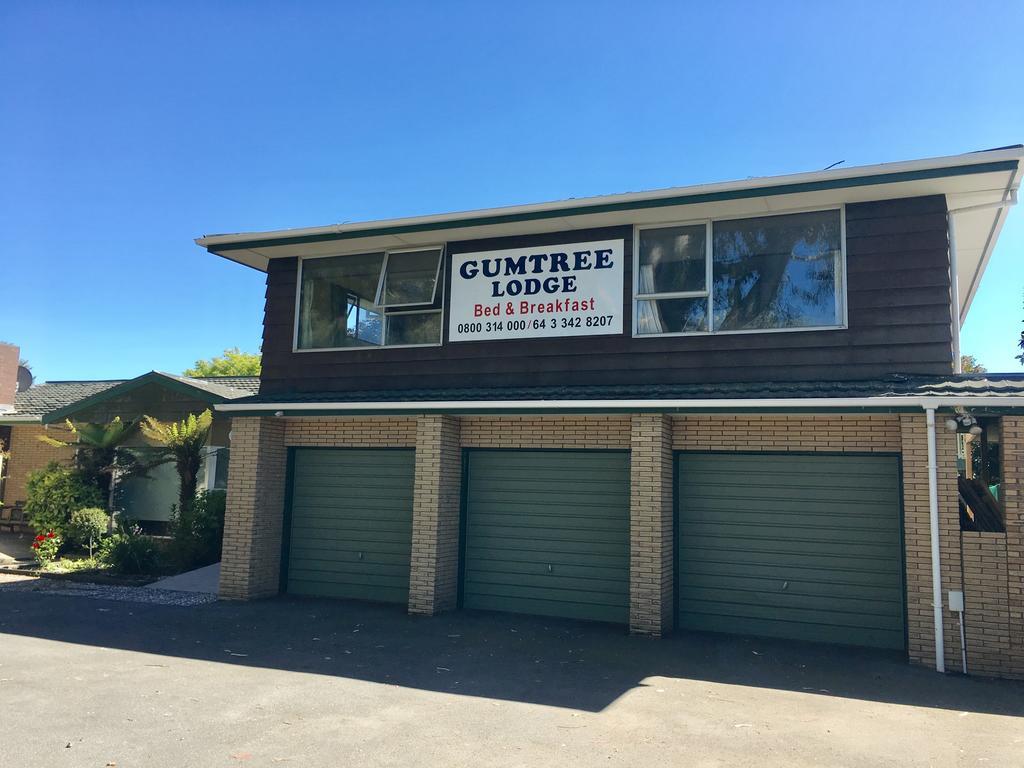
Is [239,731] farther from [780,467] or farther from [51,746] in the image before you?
[780,467]

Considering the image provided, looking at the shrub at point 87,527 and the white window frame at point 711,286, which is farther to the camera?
the shrub at point 87,527

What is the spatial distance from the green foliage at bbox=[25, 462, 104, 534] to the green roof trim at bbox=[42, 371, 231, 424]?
158 centimetres

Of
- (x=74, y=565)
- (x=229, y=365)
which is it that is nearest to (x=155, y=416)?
(x=74, y=565)

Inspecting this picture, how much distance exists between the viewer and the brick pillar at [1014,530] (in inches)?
316

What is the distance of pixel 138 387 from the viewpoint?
16188 mm

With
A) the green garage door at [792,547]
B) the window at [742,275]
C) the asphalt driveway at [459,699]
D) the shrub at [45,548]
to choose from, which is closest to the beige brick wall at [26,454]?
the shrub at [45,548]

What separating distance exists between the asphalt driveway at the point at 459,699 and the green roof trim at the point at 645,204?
18.4ft

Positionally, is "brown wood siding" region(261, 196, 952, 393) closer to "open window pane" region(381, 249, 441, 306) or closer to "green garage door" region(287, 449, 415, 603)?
"open window pane" region(381, 249, 441, 306)

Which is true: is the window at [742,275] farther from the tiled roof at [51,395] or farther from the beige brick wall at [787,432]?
the tiled roof at [51,395]

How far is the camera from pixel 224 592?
1170 centimetres

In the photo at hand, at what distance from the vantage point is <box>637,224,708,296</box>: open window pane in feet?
34.5

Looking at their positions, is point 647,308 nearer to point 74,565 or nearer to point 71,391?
point 74,565

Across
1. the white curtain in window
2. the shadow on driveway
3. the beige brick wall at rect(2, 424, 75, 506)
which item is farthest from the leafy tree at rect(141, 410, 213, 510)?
the white curtain in window

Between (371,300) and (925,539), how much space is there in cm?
846
